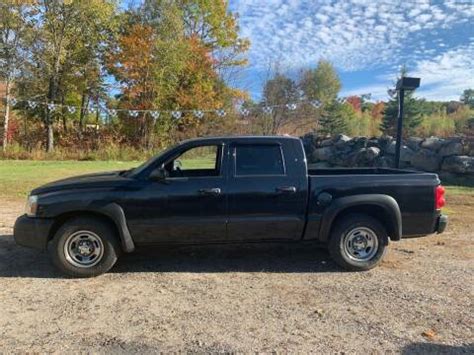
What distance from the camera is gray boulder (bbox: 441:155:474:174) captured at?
1523 cm

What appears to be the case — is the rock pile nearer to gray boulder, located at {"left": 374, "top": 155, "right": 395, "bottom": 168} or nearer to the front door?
gray boulder, located at {"left": 374, "top": 155, "right": 395, "bottom": 168}

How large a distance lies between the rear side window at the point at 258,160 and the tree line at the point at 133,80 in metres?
25.2

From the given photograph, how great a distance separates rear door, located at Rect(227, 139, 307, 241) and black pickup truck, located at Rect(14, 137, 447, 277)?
1 centimetres

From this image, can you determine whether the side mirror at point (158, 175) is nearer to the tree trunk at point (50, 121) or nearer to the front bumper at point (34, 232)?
the front bumper at point (34, 232)

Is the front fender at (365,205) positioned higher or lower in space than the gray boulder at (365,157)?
lower

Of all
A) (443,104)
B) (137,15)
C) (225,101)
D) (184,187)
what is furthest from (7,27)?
(443,104)

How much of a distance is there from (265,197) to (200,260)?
52.7 inches

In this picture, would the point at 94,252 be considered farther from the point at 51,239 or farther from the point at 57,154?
the point at 57,154

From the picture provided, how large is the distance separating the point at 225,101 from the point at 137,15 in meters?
9.46

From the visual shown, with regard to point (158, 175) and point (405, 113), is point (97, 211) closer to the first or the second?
point (158, 175)

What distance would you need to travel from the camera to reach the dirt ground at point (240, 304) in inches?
152

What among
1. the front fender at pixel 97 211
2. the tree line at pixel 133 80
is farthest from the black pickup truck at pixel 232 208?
the tree line at pixel 133 80

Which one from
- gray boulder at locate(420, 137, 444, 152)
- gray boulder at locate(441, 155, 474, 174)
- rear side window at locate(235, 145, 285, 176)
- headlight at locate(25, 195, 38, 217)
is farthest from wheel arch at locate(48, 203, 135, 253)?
gray boulder at locate(420, 137, 444, 152)

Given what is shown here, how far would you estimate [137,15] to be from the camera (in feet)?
113
